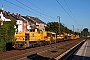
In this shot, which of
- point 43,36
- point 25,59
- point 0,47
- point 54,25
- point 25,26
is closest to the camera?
point 25,59

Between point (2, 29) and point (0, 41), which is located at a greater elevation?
point (2, 29)

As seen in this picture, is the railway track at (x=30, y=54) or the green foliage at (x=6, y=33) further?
the green foliage at (x=6, y=33)

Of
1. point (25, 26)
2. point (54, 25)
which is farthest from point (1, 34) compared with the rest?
point (54, 25)

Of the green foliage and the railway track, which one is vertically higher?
the green foliage

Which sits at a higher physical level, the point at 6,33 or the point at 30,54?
the point at 6,33

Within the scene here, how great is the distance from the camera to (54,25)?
365 ft

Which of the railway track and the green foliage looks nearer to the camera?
the railway track

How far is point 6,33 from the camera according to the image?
29.5m

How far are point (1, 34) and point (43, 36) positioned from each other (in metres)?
13.6

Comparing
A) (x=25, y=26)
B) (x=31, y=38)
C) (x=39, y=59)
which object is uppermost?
(x=25, y=26)

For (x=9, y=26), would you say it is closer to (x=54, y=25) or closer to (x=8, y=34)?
(x=8, y=34)

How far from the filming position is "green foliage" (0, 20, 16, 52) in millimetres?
27281

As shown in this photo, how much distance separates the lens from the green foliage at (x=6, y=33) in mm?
27281

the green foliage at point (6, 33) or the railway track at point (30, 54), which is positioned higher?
the green foliage at point (6, 33)
